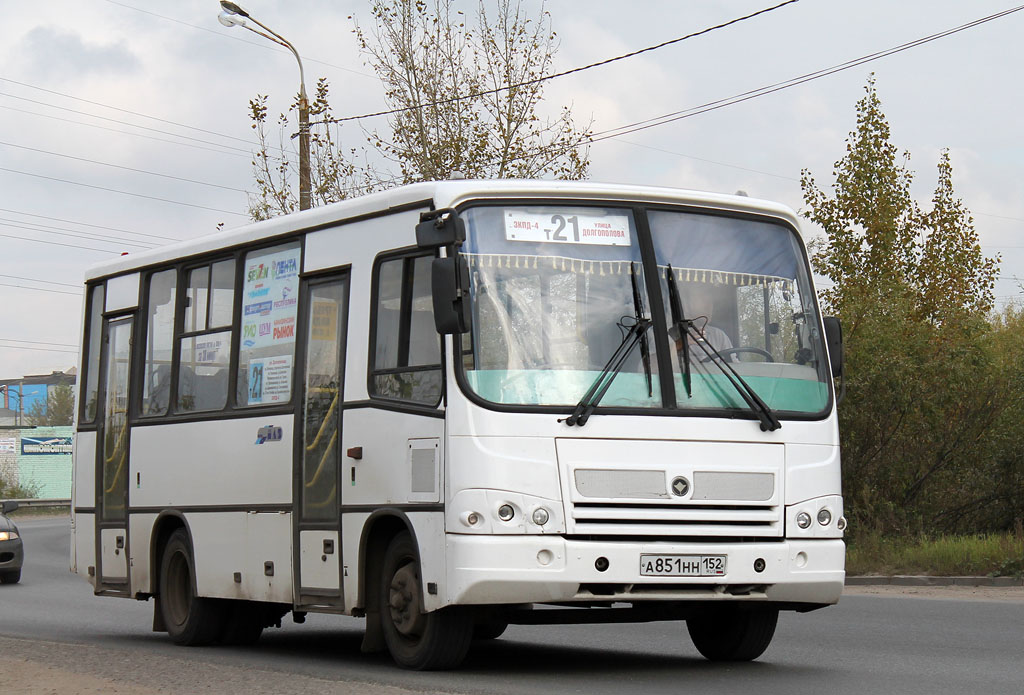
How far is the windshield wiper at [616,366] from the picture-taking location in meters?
10.2

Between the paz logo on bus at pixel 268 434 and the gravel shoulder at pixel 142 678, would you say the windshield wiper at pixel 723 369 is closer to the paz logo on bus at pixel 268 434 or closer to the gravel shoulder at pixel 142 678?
the gravel shoulder at pixel 142 678

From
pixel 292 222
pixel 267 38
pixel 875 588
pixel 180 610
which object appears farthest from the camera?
pixel 267 38

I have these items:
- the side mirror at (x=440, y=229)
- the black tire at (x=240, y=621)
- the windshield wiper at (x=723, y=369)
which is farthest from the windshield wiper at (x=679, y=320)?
the black tire at (x=240, y=621)

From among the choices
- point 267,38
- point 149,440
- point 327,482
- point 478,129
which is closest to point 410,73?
point 478,129

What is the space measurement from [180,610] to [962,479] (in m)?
14.5

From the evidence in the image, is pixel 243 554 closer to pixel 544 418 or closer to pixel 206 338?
pixel 206 338

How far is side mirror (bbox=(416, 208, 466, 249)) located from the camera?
33.7ft

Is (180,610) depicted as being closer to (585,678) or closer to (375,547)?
(375,547)

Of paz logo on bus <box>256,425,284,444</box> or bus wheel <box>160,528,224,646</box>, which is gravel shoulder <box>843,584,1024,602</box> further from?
paz logo on bus <box>256,425,284,444</box>

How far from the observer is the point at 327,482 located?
38.2 ft

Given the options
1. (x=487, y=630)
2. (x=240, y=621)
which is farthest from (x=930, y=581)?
(x=240, y=621)

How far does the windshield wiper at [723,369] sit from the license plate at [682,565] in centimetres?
93

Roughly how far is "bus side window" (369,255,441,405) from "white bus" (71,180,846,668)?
20 millimetres

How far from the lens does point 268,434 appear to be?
12477 mm
